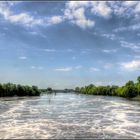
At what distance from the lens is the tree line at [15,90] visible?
126213mm

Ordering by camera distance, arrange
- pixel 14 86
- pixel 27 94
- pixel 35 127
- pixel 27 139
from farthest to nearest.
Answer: pixel 27 94 < pixel 14 86 < pixel 35 127 < pixel 27 139

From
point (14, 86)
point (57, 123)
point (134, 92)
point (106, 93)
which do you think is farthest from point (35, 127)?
point (106, 93)

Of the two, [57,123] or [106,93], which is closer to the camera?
[57,123]

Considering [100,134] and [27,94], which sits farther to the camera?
[27,94]

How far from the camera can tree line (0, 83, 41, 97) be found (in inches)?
4969

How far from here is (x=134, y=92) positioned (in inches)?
4771

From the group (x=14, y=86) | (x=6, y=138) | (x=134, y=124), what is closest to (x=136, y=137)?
(x=134, y=124)

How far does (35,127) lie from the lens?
31672 millimetres

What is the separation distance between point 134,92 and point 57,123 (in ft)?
296

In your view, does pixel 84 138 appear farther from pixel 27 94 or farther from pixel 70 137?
pixel 27 94

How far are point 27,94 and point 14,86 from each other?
1717cm

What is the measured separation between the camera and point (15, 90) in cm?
14100

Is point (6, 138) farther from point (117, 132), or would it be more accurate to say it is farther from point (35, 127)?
point (117, 132)

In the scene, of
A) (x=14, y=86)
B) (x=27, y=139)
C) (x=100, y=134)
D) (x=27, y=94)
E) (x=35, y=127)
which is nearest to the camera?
(x=27, y=139)
